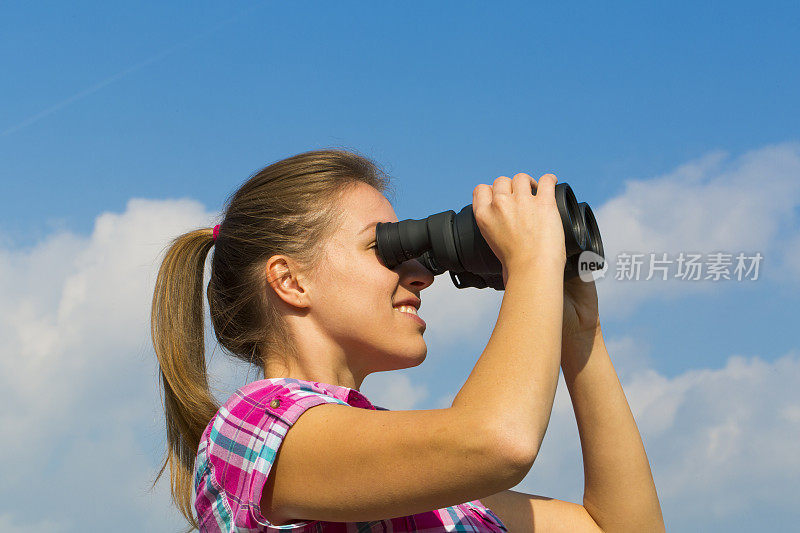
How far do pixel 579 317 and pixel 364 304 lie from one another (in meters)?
0.55

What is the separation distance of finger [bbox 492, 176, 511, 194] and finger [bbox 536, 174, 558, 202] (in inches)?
2.2

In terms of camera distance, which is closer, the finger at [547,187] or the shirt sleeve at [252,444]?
the shirt sleeve at [252,444]

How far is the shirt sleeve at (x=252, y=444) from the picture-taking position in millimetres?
1210

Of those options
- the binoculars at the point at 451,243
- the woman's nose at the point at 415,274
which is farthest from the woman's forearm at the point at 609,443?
the woman's nose at the point at 415,274

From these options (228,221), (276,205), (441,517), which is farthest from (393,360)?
(228,221)

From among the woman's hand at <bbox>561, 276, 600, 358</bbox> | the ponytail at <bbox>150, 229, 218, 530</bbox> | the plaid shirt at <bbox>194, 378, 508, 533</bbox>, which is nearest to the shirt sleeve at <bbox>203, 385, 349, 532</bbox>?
the plaid shirt at <bbox>194, 378, 508, 533</bbox>

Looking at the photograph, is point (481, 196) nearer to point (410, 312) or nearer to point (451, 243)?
point (451, 243)

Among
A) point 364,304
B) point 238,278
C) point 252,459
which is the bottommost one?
point 252,459

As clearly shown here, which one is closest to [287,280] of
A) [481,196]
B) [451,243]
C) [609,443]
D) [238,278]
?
[238,278]

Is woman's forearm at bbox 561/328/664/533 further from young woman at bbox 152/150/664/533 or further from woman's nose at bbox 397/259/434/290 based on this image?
woman's nose at bbox 397/259/434/290

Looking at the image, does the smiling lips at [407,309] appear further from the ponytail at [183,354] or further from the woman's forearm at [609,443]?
the ponytail at [183,354]

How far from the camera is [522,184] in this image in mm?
1364

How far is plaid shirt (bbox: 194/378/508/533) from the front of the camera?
1.22m

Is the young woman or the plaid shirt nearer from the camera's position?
the young woman
